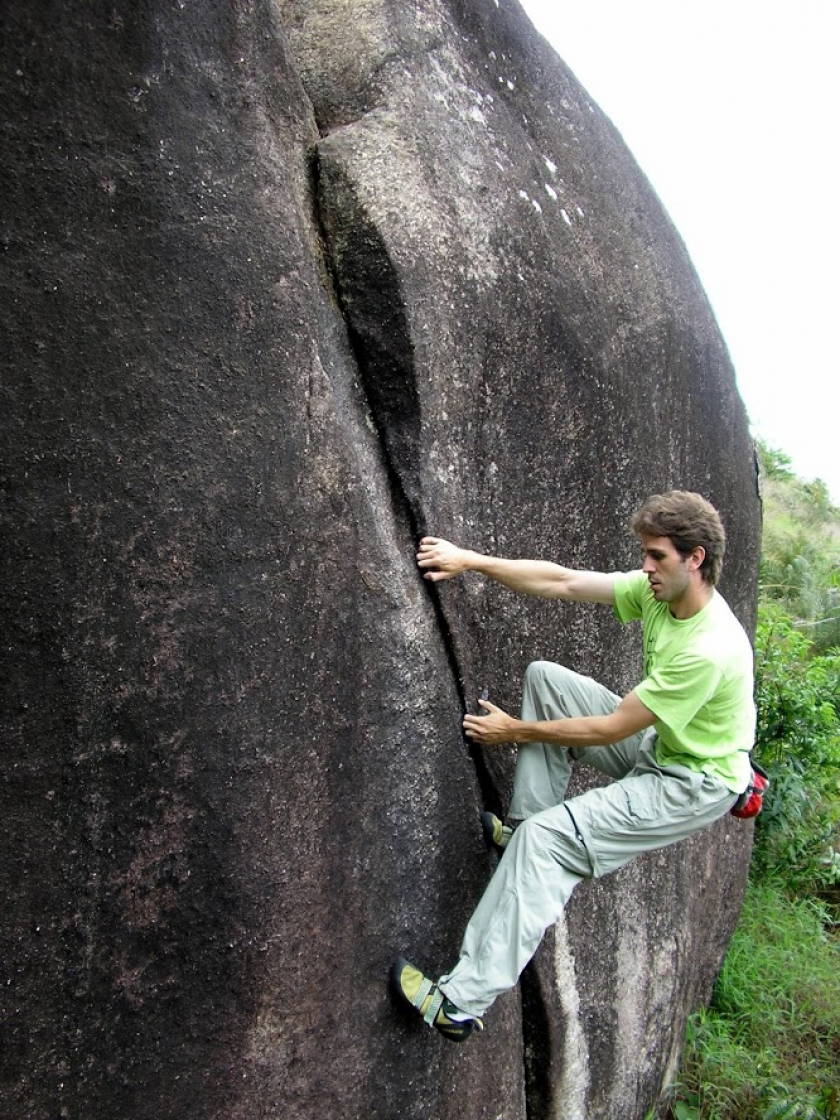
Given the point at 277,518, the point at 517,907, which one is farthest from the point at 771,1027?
the point at 277,518

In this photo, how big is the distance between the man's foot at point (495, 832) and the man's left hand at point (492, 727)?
11.3 inches

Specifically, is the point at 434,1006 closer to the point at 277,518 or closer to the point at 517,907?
the point at 517,907

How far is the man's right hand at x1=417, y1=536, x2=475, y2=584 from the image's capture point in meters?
3.26

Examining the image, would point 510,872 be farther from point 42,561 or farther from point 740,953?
point 740,953

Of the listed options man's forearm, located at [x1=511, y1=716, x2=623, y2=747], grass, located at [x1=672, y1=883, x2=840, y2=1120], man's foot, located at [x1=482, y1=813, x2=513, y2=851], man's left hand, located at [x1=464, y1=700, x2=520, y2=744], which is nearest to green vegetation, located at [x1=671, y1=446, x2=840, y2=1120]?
grass, located at [x1=672, y1=883, x2=840, y2=1120]

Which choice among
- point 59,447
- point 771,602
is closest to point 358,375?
point 59,447

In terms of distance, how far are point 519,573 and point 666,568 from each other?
0.47 meters

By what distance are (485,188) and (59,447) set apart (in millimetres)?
1789

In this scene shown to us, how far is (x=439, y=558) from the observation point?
3256 millimetres

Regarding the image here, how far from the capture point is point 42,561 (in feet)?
7.97

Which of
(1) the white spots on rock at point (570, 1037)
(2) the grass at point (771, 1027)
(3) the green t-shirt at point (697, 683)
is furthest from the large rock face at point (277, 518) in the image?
(2) the grass at point (771, 1027)

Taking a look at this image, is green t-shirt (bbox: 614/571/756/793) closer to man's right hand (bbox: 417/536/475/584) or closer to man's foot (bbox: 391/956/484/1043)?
man's right hand (bbox: 417/536/475/584)

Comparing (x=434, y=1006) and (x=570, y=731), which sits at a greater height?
(x=570, y=731)

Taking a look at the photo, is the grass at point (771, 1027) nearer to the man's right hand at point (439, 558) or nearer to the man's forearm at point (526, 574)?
the man's forearm at point (526, 574)
